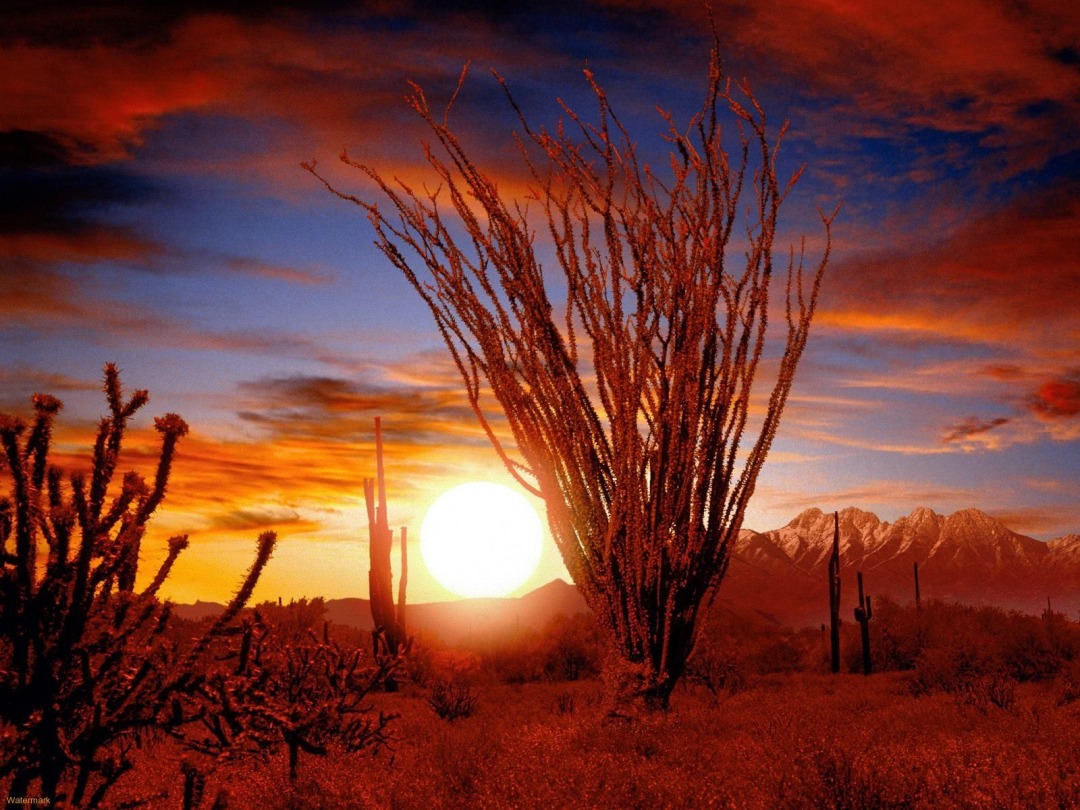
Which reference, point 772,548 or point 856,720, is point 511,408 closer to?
point 856,720

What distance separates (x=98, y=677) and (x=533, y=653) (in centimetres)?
1640

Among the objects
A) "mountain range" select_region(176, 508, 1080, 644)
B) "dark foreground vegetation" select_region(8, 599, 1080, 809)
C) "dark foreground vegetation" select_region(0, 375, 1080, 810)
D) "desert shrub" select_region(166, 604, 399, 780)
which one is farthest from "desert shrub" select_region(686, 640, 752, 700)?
"mountain range" select_region(176, 508, 1080, 644)

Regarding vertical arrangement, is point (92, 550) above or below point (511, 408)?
below

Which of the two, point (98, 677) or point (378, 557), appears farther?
point (378, 557)

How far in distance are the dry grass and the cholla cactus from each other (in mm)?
2163

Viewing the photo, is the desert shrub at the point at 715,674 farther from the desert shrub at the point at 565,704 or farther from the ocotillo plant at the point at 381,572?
the ocotillo plant at the point at 381,572

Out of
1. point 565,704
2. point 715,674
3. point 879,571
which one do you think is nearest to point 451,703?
point 565,704

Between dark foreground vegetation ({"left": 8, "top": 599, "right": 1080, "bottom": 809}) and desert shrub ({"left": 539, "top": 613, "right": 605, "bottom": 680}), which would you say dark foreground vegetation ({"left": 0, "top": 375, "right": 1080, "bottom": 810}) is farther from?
desert shrub ({"left": 539, "top": 613, "right": 605, "bottom": 680})

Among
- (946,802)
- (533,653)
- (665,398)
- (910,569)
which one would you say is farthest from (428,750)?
(910,569)

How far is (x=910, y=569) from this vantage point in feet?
486

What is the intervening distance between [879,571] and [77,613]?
154 meters

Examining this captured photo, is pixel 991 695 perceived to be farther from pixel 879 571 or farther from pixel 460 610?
pixel 879 571

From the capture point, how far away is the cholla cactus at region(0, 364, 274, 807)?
3240 millimetres

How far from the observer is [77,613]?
130 inches
